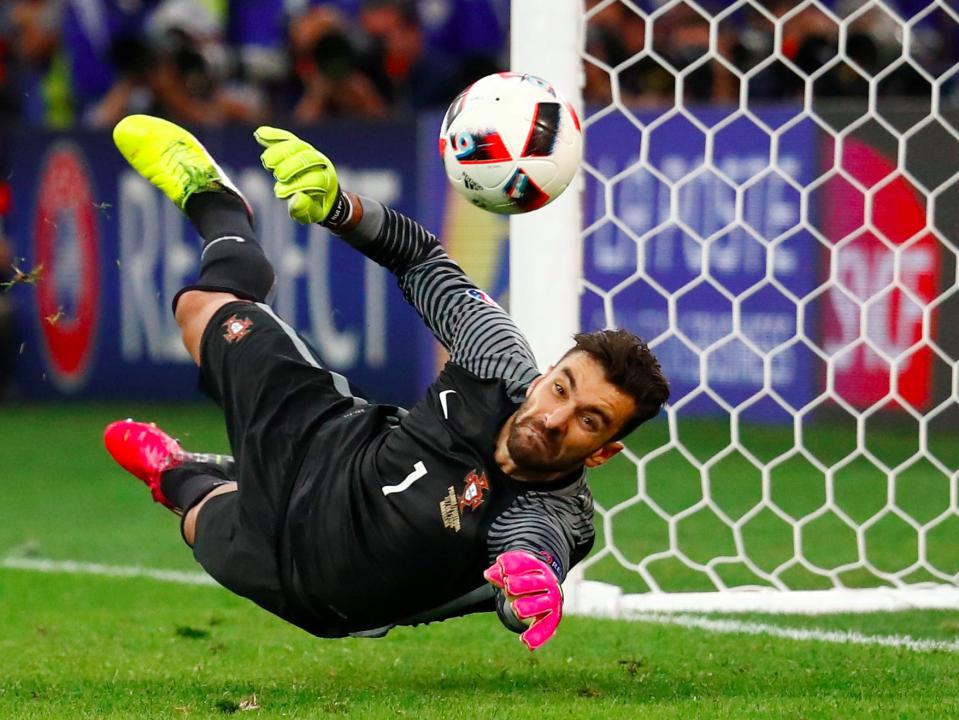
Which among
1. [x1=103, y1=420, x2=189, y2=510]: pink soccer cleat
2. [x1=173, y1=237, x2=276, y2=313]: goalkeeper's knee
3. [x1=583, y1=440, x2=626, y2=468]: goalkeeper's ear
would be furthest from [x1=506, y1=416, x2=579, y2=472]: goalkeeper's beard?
[x1=103, y1=420, x2=189, y2=510]: pink soccer cleat

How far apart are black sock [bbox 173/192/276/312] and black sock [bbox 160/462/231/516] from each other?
0.57 m

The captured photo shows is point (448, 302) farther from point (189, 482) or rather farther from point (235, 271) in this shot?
point (189, 482)

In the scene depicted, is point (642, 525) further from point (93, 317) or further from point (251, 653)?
point (93, 317)

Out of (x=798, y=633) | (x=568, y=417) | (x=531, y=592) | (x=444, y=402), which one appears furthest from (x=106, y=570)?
(x=531, y=592)

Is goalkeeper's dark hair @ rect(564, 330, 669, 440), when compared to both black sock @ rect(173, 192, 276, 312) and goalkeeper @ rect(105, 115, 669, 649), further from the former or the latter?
black sock @ rect(173, 192, 276, 312)

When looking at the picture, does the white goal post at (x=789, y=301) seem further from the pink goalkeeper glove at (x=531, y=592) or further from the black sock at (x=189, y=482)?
the pink goalkeeper glove at (x=531, y=592)

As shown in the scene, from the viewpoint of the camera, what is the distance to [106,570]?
796 cm

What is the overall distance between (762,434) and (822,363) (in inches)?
26.8

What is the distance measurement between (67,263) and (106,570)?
19.9ft

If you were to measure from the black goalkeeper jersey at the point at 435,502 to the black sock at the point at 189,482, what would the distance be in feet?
2.29

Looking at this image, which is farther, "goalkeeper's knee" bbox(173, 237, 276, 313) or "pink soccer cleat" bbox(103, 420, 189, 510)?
"pink soccer cleat" bbox(103, 420, 189, 510)

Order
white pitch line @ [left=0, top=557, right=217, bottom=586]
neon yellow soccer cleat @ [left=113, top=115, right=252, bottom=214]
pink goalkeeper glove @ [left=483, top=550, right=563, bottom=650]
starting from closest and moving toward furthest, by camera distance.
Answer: pink goalkeeper glove @ [left=483, top=550, right=563, bottom=650] → neon yellow soccer cleat @ [left=113, top=115, right=252, bottom=214] → white pitch line @ [left=0, top=557, right=217, bottom=586]

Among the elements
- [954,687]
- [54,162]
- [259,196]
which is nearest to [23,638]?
[954,687]

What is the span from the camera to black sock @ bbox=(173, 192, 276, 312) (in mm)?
5730
